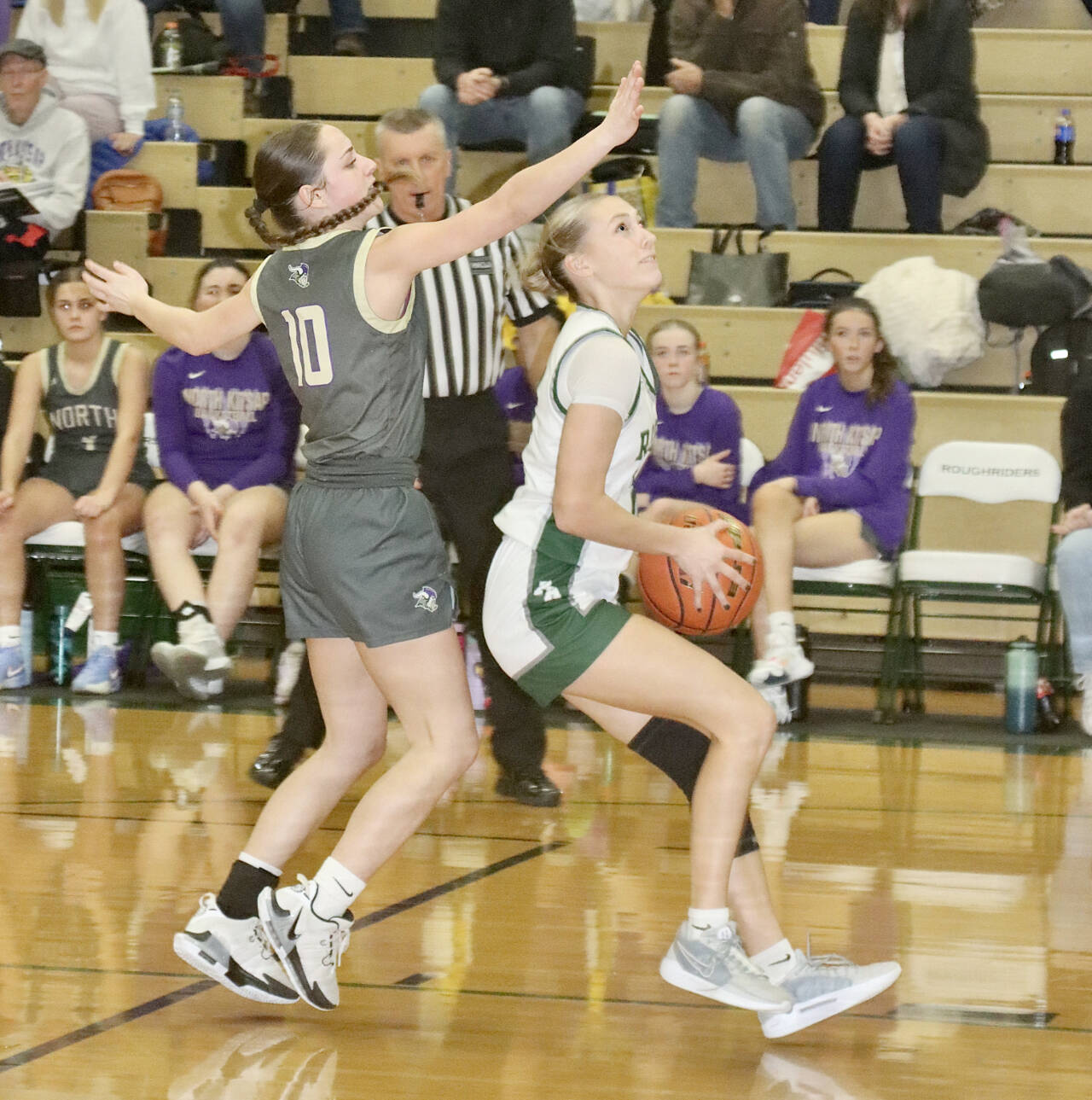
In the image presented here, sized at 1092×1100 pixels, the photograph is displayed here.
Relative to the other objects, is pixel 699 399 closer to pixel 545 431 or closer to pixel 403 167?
pixel 403 167

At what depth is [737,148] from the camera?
314 inches

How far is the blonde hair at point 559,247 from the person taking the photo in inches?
116

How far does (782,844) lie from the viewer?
4324 millimetres

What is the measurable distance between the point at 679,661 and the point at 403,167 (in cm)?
205

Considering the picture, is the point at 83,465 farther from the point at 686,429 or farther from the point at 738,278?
the point at 738,278

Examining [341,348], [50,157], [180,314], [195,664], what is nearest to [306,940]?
[341,348]

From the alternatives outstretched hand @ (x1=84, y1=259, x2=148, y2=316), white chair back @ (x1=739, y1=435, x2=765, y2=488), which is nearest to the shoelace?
outstretched hand @ (x1=84, y1=259, x2=148, y2=316)

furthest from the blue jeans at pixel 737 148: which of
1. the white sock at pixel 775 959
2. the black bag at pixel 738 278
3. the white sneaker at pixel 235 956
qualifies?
the white sneaker at pixel 235 956

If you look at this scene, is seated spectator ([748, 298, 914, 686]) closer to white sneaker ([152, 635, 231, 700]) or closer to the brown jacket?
the brown jacket

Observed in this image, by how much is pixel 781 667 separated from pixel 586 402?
3.51 meters

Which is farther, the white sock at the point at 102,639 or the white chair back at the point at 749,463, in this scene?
the white chair back at the point at 749,463

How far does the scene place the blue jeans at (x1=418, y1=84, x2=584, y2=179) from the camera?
7793 millimetres

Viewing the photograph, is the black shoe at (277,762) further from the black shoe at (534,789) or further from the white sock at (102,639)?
the white sock at (102,639)

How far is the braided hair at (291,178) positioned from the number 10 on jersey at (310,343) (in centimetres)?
13
